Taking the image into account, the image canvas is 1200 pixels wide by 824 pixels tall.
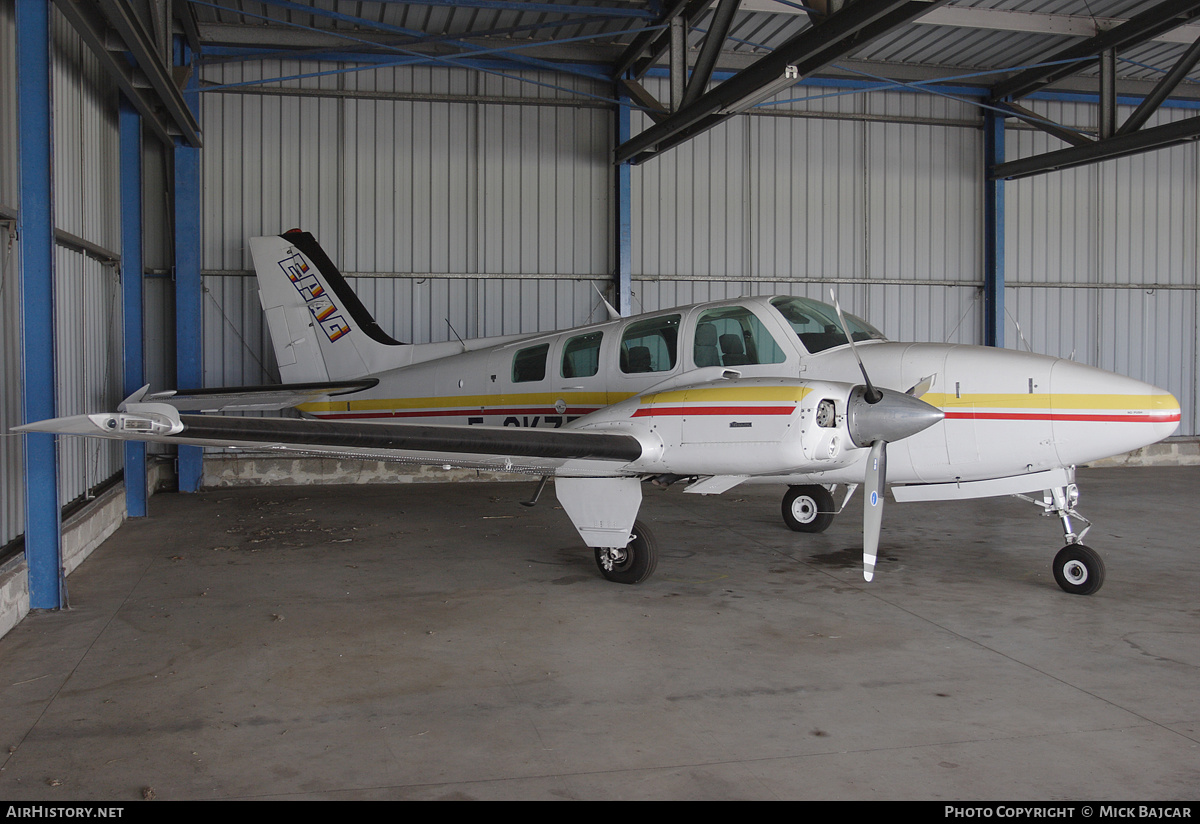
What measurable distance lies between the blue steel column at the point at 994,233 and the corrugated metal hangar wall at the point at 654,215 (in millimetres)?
277

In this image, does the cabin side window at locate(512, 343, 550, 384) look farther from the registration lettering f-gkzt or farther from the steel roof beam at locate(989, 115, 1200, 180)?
the steel roof beam at locate(989, 115, 1200, 180)

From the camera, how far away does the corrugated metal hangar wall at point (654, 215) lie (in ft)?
45.9

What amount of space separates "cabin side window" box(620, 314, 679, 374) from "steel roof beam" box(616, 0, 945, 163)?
3.07m

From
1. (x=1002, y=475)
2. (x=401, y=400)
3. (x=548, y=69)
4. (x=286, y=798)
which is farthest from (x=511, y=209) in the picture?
(x=286, y=798)

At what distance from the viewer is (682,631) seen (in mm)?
5809

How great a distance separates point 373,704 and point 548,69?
12.6m

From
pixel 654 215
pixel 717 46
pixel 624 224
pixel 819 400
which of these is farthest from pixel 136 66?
pixel 654 215

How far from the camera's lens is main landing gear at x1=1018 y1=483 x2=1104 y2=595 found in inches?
261

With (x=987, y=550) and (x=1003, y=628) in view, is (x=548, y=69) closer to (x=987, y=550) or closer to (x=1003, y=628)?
(x=987, y=550)

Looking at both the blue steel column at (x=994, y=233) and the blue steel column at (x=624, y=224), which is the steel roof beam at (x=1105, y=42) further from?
the blue steel column at (x=624, y=224)

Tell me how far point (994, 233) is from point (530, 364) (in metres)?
11.4

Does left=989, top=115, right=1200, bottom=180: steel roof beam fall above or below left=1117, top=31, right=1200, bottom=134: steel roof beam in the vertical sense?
below

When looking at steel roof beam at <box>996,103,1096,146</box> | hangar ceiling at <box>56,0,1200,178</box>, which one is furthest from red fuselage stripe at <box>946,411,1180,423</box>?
steel roof beam at <box>996,103,1096,146</box>

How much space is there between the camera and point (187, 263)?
42.0ft
